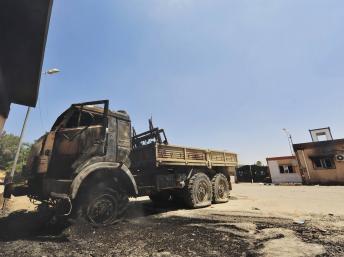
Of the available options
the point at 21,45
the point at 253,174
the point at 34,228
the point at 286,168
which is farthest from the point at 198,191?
the point at 253,174

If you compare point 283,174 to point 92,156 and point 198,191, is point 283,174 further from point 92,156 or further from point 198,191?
point 92,156

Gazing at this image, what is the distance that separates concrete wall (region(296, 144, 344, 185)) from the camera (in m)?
20.4

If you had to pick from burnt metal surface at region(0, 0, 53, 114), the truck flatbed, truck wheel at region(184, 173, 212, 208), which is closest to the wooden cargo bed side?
the truck flatbed

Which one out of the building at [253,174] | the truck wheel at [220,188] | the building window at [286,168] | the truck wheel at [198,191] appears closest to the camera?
the truck wheel at [198,191]

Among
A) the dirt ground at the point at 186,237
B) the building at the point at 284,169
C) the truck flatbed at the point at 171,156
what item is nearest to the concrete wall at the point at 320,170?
the building at the point at 284,169

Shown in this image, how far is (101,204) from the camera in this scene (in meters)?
5.46

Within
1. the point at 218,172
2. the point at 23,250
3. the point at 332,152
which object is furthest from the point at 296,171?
the point at 23,250

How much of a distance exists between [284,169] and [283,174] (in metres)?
0.57

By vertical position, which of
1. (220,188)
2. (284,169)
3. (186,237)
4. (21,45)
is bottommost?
(186,237)

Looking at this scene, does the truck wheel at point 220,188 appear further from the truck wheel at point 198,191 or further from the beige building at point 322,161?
the beige building at point 322,161

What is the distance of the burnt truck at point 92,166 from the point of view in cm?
520

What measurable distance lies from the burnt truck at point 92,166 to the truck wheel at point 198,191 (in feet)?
3.07

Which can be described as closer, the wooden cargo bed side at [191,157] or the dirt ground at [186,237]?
the dirt ground at [186,237]

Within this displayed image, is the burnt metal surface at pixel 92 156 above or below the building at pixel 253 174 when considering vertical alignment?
below
